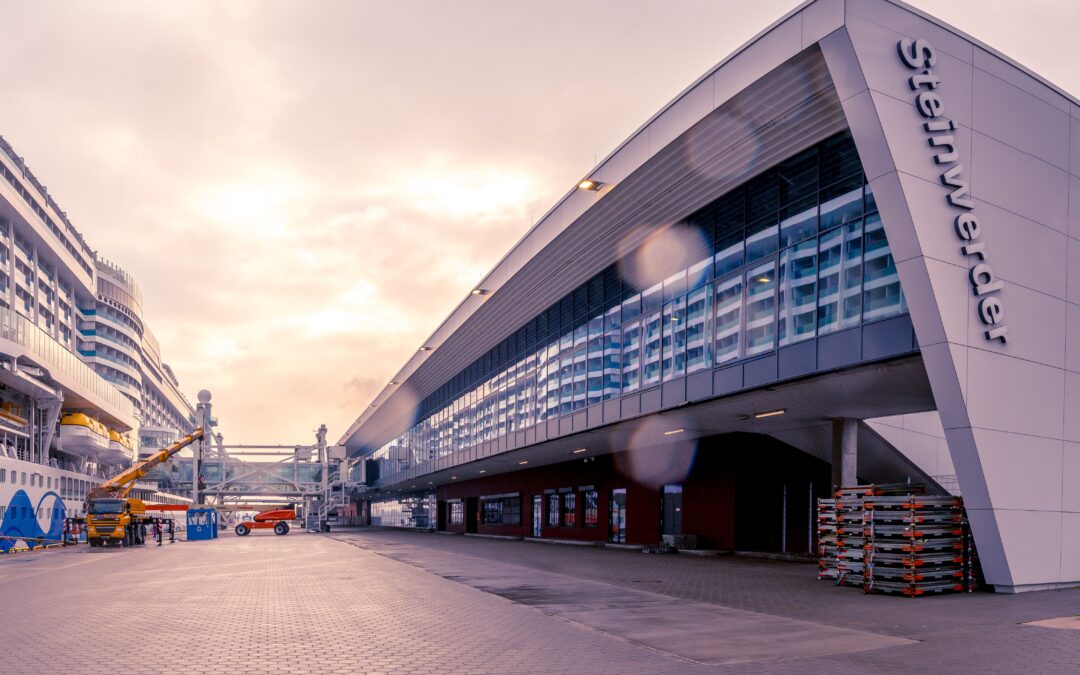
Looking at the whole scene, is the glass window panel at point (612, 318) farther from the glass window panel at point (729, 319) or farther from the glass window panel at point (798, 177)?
the glass window panel at point (798, 177)

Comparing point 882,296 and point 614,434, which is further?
point 614,434

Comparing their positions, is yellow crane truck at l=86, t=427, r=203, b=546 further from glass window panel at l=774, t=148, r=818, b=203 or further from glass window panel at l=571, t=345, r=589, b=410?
glass window panel at l=774, t=148, r=818, b=203

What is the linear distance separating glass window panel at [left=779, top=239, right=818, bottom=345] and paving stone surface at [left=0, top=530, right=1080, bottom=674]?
5.63 m

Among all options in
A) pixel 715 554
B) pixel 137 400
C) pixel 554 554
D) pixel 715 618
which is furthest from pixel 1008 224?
pixel 137 400

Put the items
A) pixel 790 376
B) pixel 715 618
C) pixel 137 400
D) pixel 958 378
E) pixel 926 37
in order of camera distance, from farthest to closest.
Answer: pixel 137 400 → pixel 790 376 → pixel 926 37 → pixel 958 378 → pixel 715 618

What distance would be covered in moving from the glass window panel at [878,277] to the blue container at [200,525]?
4946 centimetres

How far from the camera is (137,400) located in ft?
302

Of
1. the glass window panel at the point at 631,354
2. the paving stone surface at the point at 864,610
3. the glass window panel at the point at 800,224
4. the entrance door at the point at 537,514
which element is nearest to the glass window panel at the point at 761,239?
the glass window panel at the point at 800,224

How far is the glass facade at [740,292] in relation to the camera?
1895 cm

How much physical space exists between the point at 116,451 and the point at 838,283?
2155 inches

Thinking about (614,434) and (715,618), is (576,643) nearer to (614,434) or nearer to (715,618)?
(715,618)

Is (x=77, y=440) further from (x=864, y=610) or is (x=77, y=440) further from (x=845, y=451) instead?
(x=864, y=610)

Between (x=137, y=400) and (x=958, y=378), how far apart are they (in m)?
90.9

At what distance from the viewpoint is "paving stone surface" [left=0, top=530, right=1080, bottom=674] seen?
9.70m
